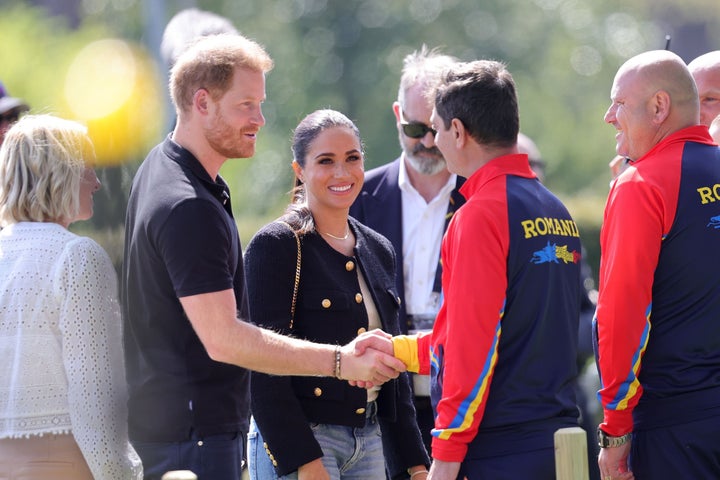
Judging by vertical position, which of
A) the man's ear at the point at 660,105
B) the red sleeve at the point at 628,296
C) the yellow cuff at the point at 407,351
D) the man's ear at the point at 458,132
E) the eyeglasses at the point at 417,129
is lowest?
the yellow cuff at the point at 407,351

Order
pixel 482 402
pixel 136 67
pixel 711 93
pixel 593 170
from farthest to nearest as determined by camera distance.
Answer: pixel 593 170 → pixel 136 67 → pixel 711 93 → pixel 482 402

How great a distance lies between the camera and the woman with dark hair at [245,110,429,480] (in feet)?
12.9

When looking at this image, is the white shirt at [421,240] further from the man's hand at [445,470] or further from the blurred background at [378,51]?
the blurred background at [378,51]

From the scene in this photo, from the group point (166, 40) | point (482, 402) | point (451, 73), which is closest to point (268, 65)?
point (451, 73)

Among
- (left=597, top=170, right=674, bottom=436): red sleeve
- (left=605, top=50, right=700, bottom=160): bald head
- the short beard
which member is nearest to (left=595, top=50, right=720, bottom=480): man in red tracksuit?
(left=597, top=170, right=674, bottom=436): red sleeve

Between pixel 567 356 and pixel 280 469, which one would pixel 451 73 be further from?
pixel 280 469

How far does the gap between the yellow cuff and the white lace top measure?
1.02 metres

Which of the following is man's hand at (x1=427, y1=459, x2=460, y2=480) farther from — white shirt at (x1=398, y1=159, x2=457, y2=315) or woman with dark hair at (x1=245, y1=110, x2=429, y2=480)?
white shirt at (x1=398, y1=159, x2=457, y2=315)

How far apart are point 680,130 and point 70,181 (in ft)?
6.68

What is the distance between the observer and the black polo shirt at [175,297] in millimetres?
3498

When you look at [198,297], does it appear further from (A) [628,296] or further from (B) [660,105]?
(B) [660,105]

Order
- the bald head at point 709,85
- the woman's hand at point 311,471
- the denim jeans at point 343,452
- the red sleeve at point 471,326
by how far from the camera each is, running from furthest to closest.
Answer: the bald head at point 709,85
the denim jeans at point 343,452
the woman's hand at point 311,471
the red sleeve at point 471,326

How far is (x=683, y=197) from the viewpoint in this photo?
3.78m

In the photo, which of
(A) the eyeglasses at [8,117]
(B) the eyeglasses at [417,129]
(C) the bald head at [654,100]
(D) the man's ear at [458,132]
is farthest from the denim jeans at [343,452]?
(A) the eyeglasses at [8,117]
